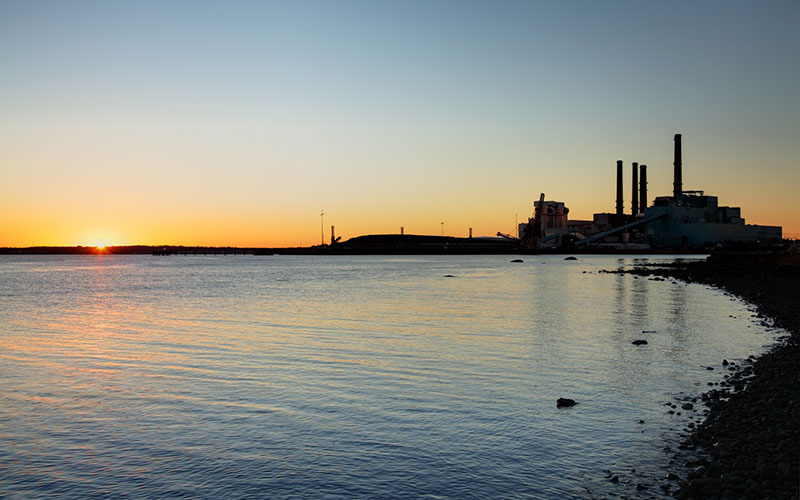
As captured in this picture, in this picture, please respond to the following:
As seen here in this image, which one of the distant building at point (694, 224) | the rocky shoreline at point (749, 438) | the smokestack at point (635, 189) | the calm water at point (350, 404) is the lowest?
the calm water at point (350, 404)

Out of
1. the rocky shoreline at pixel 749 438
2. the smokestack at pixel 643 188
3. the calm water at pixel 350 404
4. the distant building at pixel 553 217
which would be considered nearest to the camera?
the rocky shoreline at pixel 749 438

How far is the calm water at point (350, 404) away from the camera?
9875mm

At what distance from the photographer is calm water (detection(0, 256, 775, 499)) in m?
9.88

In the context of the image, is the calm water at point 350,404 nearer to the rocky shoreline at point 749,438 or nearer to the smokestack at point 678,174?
the rocky shoreline at point 749,438

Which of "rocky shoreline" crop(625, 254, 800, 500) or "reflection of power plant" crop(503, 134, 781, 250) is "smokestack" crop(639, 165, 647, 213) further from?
"rocky shoreline" crop(625, 254, 800, 500)

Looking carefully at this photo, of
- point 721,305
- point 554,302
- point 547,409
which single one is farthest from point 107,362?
point 721,305

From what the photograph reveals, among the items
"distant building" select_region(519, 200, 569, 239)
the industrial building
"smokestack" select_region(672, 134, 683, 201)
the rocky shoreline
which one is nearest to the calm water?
the rocky shoreline

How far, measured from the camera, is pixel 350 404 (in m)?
14.5

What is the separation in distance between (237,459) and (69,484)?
253cm

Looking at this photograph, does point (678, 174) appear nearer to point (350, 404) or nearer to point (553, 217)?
point (553, 217)

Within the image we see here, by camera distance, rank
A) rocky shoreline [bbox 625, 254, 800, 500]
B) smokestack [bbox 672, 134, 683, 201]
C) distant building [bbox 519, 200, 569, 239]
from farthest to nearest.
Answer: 1. distant building [bbox 519, 200, 569, 239]
2. smokestack [bbox 672, 134, 683, 201]
3. rocky shoreline [bbox 625, 254, 800, 500]

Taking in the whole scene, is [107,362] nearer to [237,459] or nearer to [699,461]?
[237,459]

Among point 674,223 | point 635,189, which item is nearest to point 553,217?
point 635,189

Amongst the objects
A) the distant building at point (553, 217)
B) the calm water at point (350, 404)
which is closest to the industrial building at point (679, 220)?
the distant building at point (553, 217)
